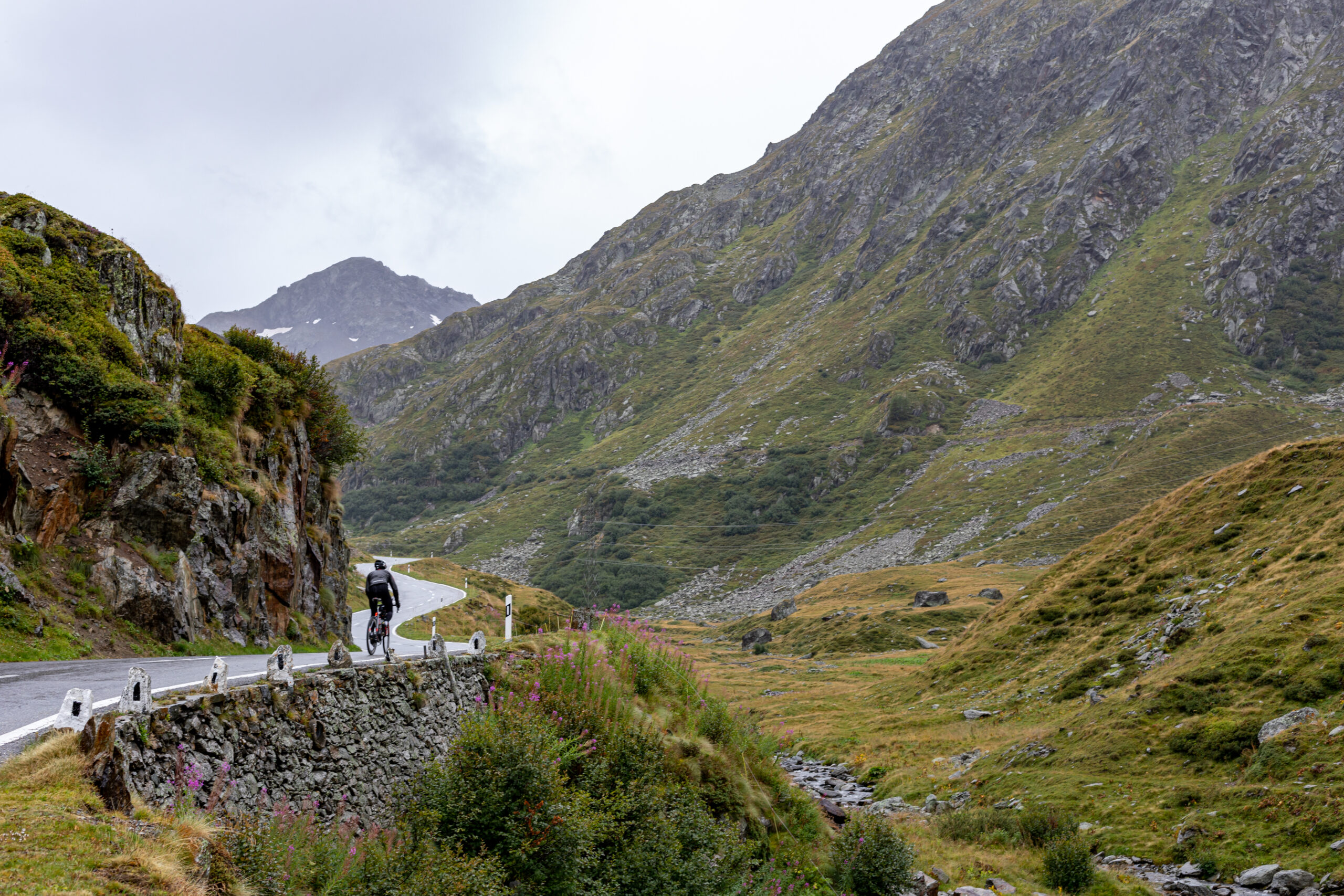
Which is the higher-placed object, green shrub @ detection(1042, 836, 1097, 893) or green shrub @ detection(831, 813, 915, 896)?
green shrub @ detection(831, 813, 915, 896)

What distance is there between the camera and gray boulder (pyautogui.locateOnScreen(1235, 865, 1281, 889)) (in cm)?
1376

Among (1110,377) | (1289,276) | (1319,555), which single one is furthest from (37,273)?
(1289,276)

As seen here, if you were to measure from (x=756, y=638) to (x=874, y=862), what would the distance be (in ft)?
239

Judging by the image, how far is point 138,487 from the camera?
63.9ft

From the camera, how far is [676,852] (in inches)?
391

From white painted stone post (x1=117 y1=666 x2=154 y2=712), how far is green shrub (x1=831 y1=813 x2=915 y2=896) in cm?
1254

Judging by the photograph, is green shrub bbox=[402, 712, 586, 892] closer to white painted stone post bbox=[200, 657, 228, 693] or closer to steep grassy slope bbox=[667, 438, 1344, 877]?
white painted stone post bbox=[200, 657, 228, 693]

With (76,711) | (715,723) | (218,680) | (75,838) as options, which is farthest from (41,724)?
(715,723)

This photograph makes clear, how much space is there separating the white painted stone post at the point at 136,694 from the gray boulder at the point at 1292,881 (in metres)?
19.0

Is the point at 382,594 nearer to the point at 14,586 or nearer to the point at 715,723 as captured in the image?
the point at 14,586

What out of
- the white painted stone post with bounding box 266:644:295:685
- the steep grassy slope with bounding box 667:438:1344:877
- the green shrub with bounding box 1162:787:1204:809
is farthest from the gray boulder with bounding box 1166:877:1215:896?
the white painted stone post with bounding box 266:644:295:685

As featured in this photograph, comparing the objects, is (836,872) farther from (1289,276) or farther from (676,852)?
(1289,276)

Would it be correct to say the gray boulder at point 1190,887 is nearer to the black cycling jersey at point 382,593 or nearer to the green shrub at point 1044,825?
the green shrub at point 1044,825

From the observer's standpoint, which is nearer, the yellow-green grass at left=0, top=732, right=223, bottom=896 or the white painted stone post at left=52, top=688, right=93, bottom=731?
the yellow-green grass at left=0, top=732, right=223, bottom=896
